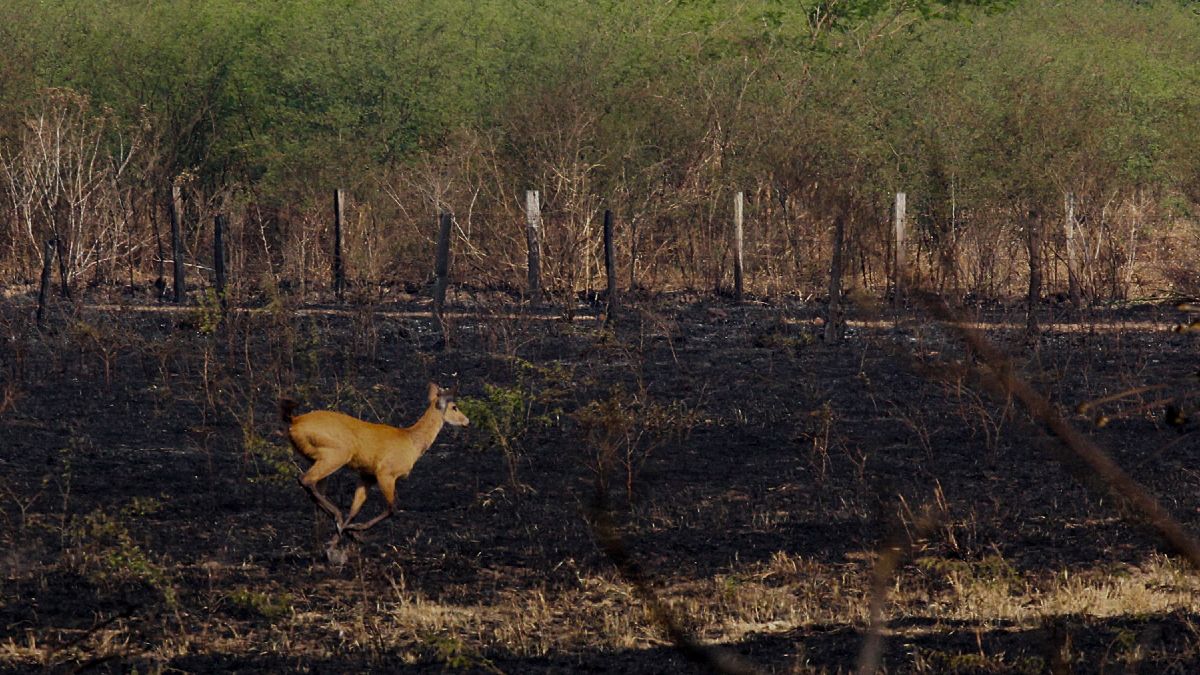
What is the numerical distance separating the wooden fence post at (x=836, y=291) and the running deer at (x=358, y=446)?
19.9 ft

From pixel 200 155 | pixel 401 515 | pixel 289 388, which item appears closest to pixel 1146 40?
pixel 200 155

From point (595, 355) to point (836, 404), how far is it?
2810 millimetres

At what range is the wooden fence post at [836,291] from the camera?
12.9 meters

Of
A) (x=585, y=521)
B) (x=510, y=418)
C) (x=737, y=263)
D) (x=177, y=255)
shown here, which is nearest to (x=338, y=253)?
(x=177, y=255)

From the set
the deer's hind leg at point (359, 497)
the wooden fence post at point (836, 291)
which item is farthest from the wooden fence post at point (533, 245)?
the deer's hind leg at point (359, 497)

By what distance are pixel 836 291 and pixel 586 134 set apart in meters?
8.88

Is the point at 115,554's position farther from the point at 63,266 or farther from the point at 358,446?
the point at 63,266

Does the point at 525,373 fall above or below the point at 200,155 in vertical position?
below

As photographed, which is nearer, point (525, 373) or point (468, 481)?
point (468, 481)

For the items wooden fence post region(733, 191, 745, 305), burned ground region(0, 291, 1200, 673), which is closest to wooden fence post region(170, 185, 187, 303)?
burned ground region(0, 291, 1200, 673)

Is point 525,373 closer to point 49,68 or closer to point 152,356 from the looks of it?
point 152,356

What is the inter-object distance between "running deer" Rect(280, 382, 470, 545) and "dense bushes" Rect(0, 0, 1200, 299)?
9729mm

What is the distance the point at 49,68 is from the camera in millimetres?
25453

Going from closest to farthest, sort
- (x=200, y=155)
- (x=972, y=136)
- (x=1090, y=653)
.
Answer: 1. (x=1090, y=653)
2. (x=972, y=136)
3. (x=200, y=155)
